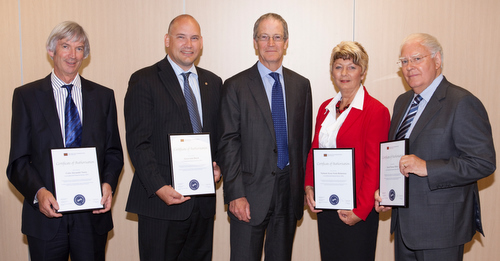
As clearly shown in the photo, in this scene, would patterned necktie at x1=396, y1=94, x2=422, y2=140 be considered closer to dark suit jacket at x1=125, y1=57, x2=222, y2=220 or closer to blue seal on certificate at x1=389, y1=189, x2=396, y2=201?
blue seal on certificate at x1=389, y1=189, x2=396, y2=201

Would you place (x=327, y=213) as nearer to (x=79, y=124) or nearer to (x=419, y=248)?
(x=419, y=248)

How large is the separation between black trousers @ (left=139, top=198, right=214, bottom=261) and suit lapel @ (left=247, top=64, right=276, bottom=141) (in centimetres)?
80

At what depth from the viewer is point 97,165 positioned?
240cm

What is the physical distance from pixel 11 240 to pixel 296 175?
10.4 feet

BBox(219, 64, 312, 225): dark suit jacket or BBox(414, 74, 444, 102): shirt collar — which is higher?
BBox(414, 74, 444, 102): shirt collar

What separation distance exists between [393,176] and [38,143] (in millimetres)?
2226

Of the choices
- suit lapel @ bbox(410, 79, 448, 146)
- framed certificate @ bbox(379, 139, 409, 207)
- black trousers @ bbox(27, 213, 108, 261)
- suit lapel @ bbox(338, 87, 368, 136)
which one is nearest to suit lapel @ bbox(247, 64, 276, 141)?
suit lapel @ bbox(338, 87, 368, 136)

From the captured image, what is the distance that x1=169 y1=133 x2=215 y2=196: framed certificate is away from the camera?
251 centimetres

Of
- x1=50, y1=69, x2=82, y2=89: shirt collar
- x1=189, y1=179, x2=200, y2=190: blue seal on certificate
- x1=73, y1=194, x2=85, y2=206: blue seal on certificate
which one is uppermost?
x1=50, y1=69, x2=82, y2=89: shirt collar

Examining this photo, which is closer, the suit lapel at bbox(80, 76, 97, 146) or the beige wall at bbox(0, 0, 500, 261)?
the suit lapel at bbox(80, 76, 97, 146)

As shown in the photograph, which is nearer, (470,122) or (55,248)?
(470,122)

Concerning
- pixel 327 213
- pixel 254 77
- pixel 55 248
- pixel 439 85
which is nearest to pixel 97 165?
pixel 55 248

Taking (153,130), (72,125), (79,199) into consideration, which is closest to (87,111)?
(72,125)

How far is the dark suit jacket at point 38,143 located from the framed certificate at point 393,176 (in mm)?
1784
